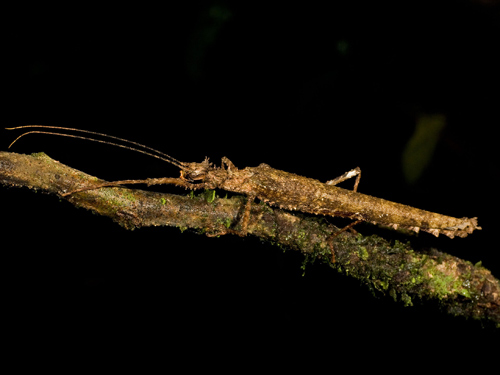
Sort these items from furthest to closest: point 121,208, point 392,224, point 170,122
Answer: point 170,122, point 392,224, point 121,208

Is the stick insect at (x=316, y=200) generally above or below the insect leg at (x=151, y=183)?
above

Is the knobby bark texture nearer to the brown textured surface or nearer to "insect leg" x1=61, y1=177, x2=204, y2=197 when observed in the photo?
"insect leg" x1=61, y1=177, x2=204, y2=197

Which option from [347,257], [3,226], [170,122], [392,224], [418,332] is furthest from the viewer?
[170,122]

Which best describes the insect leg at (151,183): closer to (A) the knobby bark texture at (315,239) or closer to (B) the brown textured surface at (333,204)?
(A) the knobby bark texture at (315,239)

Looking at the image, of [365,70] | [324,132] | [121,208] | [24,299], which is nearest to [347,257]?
[121,208]

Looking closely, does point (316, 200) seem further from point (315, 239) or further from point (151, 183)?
point (151, 183)

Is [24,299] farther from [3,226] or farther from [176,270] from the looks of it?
[176,270]

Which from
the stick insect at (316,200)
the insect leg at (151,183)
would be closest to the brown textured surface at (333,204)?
the stick insect at (316,200)

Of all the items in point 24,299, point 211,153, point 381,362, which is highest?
point 211,153

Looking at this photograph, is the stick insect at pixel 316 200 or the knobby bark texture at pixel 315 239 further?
the stick insect at pixel 316 200
